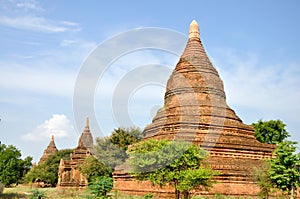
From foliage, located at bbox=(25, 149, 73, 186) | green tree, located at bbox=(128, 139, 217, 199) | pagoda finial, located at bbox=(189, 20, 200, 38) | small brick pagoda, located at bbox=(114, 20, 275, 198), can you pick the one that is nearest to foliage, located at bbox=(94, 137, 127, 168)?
small brick pagoda, located at bbox=(114, 20, 275, 198)

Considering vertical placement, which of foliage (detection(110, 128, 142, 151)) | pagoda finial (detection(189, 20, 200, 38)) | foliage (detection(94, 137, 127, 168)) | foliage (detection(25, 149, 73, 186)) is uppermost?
pagoda finial (detection(189, 20, 200, 38))

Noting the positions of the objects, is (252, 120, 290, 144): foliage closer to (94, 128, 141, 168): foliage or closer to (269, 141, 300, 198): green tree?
(94, 128, 141, 168): foliage

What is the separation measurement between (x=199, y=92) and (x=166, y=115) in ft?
11.4

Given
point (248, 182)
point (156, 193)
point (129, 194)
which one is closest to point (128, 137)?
point (129, 194)

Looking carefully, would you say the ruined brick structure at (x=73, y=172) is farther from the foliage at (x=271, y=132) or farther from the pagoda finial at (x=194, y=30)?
the foliage at (x=271, y=132)

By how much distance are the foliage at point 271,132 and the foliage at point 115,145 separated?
1486 centimetres

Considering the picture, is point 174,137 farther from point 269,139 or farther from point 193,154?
point 269,139

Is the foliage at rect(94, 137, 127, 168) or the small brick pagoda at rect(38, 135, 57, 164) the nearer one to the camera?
the foliage at rect(94, 137, 127, 168)

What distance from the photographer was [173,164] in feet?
57.2

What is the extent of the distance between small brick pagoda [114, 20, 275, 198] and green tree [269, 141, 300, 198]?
477 centimetres

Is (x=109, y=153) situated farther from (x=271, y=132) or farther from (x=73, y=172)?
(x=271, y=132)

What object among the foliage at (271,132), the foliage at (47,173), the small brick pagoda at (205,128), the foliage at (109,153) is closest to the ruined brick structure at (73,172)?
the foliage at (109,153)

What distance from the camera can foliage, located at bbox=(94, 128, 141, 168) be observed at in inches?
1289

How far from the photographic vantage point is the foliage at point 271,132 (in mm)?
40875
